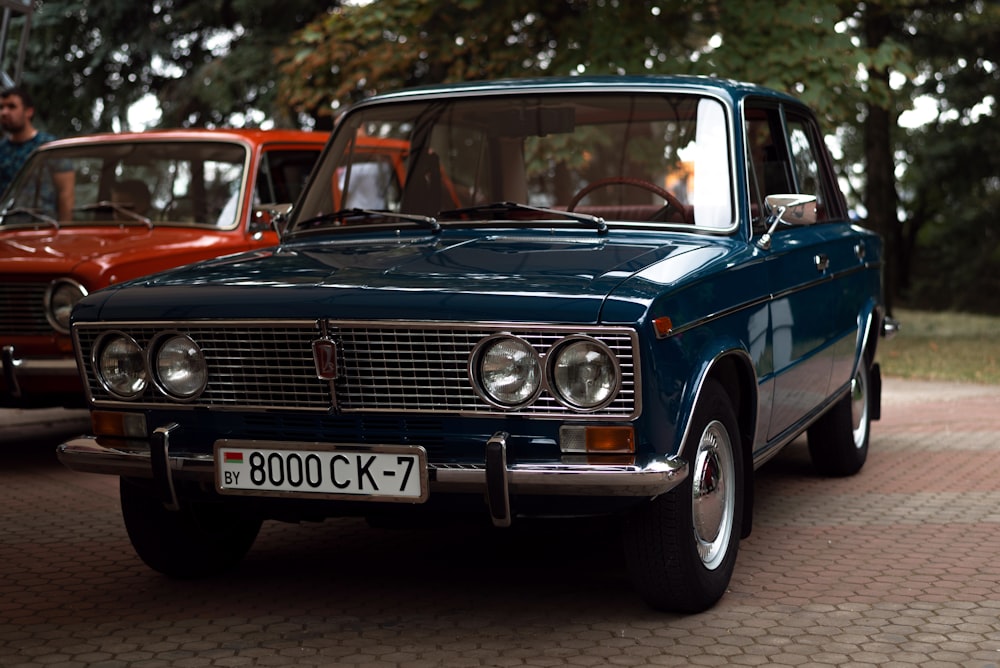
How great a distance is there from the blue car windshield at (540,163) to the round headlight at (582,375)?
1200 millimetres

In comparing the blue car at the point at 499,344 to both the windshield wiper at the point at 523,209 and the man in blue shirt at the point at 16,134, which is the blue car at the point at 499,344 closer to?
the windshield wiper at the point at 523,209

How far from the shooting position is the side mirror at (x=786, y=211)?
5215mm

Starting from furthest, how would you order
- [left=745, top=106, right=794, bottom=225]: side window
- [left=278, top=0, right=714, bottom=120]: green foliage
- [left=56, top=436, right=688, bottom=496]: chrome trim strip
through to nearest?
[left=278, top=0, right=714, bottom=120]: green foliage < [left=745, top=106, right=794, bottom=225]: side window < [left=56, top=436, right=688, bottom=496]: chrome trim strip

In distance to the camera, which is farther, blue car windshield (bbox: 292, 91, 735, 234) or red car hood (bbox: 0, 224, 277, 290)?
red car hood (bbox: 0, 224, 277, 290)

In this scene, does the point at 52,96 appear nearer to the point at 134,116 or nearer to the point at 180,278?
the point at 134,116

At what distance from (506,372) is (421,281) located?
0.42 meters

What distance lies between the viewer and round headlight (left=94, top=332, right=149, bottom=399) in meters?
4.59

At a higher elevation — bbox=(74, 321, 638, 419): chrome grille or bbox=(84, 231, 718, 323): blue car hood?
bbox=(84, 231, 718, 323): blue car hood

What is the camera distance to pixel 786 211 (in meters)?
5.29

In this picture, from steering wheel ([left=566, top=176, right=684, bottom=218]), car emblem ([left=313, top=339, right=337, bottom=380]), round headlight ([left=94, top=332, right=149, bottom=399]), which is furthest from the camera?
steering wheel ([left=566, top=176, right=684, bottom=218])

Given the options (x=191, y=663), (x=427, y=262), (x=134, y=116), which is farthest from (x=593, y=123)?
(x=134, y=116)

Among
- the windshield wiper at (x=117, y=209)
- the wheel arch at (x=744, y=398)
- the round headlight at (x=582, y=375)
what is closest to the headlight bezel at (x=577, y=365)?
the round headlight at (x=582, y=375)

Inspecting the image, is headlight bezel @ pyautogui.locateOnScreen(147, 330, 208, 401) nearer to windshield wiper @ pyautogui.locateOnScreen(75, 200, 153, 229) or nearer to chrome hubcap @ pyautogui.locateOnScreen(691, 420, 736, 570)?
chrome hubcap @ pyautogui.locateOnScreen(691, 420, 736, 570)

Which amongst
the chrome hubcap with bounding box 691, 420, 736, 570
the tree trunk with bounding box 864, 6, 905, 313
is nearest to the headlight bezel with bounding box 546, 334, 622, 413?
the chrome hubcap with bounding box 691, 420, 736, 570
